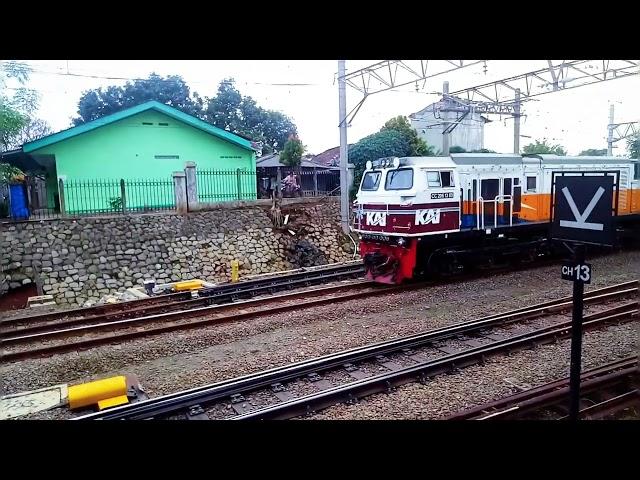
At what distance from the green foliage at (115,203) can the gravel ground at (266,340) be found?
820 centimetres

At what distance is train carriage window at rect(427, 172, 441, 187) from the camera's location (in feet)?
30.5

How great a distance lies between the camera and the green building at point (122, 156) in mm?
13555

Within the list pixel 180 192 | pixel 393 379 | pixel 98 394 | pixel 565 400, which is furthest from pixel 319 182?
pixel 565 400

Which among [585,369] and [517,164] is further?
[517,164]

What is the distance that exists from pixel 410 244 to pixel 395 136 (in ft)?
28.6

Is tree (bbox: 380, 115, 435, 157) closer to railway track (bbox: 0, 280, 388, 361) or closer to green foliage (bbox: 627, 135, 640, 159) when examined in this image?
green foliage (bbox: 627, 135, 640, 159)

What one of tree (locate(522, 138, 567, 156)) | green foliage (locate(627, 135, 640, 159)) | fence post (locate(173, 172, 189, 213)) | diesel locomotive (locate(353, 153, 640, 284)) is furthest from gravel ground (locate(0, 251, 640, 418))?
tree (locate(522, 138, 567, 156))

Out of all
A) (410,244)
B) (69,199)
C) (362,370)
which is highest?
(69,199)

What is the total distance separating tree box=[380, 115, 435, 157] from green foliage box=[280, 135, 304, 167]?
355 centimetres

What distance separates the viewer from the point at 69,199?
44.1 feet

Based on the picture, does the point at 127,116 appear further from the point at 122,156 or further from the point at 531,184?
the point at 531,184

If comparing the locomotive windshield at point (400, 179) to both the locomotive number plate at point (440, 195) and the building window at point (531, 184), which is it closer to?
the locomotive number plate at point (440, 195)
